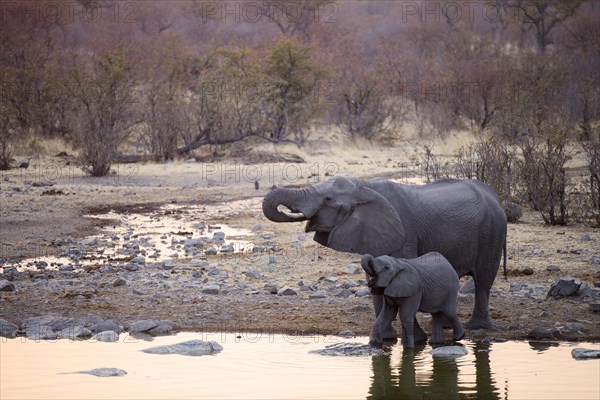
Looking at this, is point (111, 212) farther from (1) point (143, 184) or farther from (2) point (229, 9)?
(2) point (229, 9)

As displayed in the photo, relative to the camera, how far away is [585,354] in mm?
8117

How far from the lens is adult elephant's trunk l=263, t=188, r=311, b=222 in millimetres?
7820

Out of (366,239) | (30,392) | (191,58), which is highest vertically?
(191,58)

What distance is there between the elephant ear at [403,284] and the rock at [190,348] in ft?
5.00

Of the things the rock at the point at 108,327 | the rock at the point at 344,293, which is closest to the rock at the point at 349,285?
the rock at the point at 344,293

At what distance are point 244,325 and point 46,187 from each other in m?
11.4

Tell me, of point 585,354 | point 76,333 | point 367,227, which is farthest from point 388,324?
point 76,333

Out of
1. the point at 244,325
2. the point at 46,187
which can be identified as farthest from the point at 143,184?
the point at 244,325

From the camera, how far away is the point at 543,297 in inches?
396

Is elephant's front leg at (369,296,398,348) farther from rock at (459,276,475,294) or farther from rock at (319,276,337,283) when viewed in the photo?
rock at (319,276,337,283)

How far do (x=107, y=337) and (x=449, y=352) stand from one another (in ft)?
9.59

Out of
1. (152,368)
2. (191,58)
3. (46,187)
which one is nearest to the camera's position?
(152,368)

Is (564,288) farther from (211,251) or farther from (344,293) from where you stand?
(211,251)

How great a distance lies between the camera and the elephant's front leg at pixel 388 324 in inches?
336
